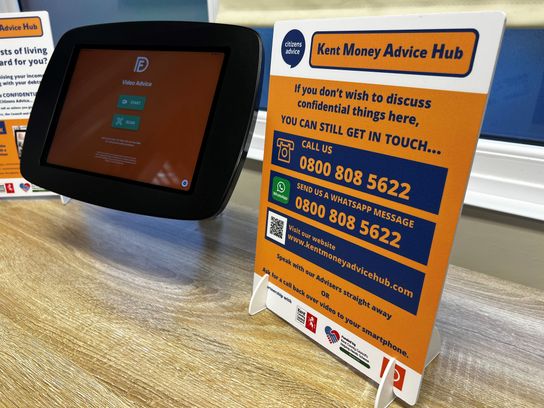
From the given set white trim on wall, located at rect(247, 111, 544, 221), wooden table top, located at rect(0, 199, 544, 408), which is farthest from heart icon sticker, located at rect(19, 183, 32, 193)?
white trim on wall, located at rect(247, 111, 544, 221)

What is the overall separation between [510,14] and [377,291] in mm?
489

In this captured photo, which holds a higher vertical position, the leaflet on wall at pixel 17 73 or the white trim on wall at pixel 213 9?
the white trim on wall at pixel 213 9

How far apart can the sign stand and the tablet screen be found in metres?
0.17

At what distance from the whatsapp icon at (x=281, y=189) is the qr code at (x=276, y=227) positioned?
0.02 m

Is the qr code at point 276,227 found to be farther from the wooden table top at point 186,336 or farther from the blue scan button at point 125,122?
the blue scan button at point 125,122

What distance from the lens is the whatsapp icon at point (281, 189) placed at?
Result: 48 centimetres

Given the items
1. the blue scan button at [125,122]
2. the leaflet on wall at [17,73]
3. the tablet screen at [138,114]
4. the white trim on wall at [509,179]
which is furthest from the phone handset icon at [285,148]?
the leaflet on wall at [17,73]

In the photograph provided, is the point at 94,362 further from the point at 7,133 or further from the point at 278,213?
the point at 7,133

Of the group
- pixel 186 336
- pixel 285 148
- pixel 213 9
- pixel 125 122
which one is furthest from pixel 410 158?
pixel 213 9

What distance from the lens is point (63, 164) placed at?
25.0 inches

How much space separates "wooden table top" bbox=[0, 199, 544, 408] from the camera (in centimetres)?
42

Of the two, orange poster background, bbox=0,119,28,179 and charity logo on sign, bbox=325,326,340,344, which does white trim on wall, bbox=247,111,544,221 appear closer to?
charity logo on sign, bbox=325,326,340,344

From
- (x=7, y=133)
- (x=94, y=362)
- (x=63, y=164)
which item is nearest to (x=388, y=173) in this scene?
(x=94, y=362)

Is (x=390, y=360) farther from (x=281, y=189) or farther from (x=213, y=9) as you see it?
(x=213, y=9)
